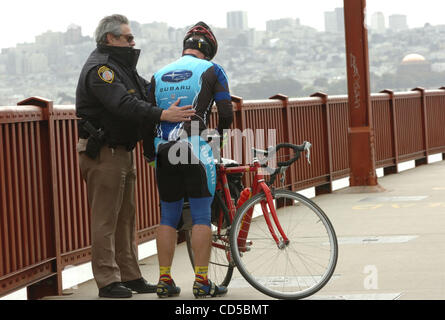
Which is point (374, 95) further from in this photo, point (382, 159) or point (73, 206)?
point (73, 206)

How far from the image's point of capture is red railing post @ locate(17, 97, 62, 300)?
277 inches

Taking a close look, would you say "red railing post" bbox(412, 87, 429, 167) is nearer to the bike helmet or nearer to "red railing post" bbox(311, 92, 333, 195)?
"red railing post" bbox(311, 92, 333, 195)

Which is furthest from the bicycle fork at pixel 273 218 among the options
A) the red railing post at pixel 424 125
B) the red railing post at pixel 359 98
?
the red railing post at pixel 424 125

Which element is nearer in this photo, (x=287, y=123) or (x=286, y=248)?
(x=286, y=248)

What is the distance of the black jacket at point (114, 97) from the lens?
6176 millimetres

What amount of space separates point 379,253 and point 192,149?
107 inches

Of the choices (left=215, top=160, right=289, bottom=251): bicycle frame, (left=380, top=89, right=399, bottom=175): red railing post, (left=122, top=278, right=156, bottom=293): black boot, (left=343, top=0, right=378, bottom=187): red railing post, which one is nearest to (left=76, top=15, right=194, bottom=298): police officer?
(left=122, top=278, right=156, bottom=293): black boot

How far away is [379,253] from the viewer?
26.5 ft

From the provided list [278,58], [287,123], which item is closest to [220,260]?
[287,123]

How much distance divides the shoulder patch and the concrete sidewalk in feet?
5.10

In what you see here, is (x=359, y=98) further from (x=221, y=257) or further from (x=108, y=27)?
(x=108, y=27)

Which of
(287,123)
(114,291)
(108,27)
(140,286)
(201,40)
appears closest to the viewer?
(201,40)
